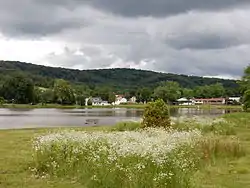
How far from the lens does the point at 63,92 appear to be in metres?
143

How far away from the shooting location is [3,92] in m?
146

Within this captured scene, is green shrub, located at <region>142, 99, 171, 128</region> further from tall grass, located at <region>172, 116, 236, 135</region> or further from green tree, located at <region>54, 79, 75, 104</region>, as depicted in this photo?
green tree, located at <region>54, 79, 75, 104</region>

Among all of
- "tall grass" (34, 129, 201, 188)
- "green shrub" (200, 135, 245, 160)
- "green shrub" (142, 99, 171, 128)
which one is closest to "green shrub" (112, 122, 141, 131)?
"green shrub" (142, 99, 171, 128)

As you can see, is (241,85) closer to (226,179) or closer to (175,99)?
(226,179)

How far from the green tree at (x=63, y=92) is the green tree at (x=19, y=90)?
7.97 metres

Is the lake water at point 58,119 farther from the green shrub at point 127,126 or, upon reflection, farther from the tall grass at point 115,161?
the tall grass at point 115,161

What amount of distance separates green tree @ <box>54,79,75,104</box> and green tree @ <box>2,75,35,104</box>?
7973 mm

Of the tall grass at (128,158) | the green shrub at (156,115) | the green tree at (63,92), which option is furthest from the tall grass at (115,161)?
the green tree at (63,92)

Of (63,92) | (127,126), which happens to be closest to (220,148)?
(127,126)

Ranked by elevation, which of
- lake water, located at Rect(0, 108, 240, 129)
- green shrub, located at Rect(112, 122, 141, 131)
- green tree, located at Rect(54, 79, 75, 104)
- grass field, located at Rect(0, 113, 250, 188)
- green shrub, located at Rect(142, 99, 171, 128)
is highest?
green tree, located at Rect(54, 79, 75, 104)

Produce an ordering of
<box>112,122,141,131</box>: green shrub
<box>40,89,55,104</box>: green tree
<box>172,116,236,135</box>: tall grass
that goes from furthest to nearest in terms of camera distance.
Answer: <box>40,89,55,104</box>: green tree, <box>112,122,141,131</box>: green shrub, <box>172,116,236,135</box>: tall grass

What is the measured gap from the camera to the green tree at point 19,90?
140m

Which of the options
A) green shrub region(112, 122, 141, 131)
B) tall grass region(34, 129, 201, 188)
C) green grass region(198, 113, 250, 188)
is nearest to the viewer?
tall grass region(34, 129, 201, 188)

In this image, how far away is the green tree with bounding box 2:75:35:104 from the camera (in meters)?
140
